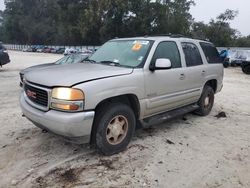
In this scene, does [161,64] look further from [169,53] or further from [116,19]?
[116,19]

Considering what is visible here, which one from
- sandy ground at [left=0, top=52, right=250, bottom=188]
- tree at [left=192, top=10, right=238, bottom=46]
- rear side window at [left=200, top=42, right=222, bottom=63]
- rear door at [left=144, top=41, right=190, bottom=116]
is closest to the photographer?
sandy ground at [left=0, top=52, right=250, bottom=188]

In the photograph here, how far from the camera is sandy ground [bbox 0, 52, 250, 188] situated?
3796 mm

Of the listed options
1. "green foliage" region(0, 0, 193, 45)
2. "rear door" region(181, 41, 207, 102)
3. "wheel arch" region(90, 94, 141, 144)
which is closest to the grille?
"wheel arch" region(90, 94, 141, 144)

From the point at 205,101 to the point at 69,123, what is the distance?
399 cm

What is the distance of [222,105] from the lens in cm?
824

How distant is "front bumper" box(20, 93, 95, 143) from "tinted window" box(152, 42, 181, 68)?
1.75 metres

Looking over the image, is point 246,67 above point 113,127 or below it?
below

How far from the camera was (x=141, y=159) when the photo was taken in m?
4.42

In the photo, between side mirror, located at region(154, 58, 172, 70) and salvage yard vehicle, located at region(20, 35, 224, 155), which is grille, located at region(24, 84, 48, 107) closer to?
salvage yard vehicle, located at region(20, 35, 224, 155)

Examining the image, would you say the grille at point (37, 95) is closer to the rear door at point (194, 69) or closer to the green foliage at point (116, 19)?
the rear door at point (194, 69)

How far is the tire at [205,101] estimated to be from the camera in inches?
263

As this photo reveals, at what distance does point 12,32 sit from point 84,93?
9075cm

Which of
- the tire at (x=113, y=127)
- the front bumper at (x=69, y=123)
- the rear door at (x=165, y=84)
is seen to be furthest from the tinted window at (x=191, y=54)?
the front bumper at (x=69, y=123)

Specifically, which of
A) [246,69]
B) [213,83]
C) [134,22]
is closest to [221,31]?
[134,22]
